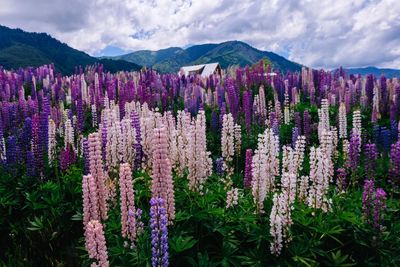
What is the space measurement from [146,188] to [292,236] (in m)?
2.38

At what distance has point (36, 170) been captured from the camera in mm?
7145

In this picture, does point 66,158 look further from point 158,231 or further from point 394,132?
point 394,132

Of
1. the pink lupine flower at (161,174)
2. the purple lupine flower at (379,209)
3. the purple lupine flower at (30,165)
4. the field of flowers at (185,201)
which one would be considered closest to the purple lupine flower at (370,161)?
the field of flowers at (185,201)

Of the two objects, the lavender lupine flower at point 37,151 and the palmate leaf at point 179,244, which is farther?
the lavender lupine flower at point 37,151

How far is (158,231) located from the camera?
3521 millimetres

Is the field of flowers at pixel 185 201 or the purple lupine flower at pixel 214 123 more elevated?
the purple lupine flower at pixel 214 123

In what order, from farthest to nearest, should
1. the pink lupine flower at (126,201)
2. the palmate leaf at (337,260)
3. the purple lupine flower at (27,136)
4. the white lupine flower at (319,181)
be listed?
1. the purple lupine flower at (27,136)
2. the white lupine flower at (319,181)
3. the palmate leaf at (337,260)
4. the pink lupine flower at (126,201)

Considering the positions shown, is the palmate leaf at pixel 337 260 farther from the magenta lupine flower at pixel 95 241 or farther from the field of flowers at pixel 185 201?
the magenta lupine flower at pixel 95 241

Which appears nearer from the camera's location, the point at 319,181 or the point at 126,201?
the point at 126,201

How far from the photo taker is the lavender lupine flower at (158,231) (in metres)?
3.49

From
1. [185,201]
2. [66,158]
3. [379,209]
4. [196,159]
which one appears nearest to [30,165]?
[66,158]

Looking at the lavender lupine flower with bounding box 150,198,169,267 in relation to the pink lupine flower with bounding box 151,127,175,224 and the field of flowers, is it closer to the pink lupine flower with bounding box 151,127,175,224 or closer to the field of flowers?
the field of flowers

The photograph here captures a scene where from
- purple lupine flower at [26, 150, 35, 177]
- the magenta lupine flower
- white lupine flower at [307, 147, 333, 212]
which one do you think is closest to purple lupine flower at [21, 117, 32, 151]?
purple lupine flower at [26, 150, 35, 177]

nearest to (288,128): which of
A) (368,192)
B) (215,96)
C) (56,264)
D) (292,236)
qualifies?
(215,96)
